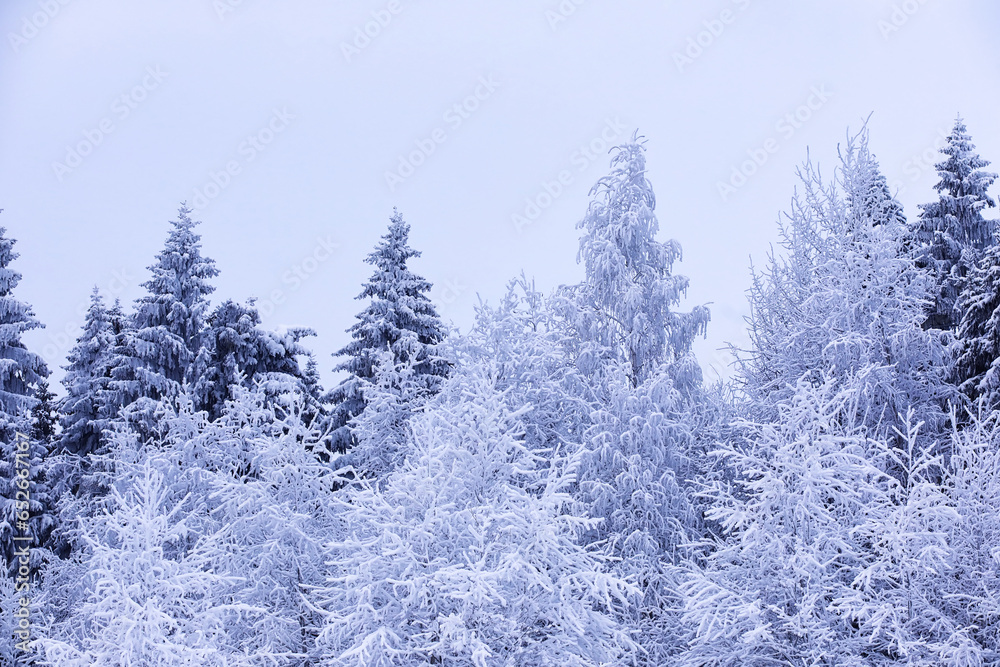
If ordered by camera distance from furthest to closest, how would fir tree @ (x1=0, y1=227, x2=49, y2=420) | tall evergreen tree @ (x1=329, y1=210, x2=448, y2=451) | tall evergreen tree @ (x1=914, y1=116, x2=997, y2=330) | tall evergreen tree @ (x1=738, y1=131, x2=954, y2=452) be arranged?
1. tall evergreen tree @ (x1=329, y1=210, x2=448, y2=451)
2. tall evergreen tree @ (x1=914, y1=116, x2=997, y2=330)
3. fir tree @ (x1=0, y1=227, x2=49, y2=420)
4. tall evergreen tree @ (x1=738, y1=131, x2=954, y2=452)

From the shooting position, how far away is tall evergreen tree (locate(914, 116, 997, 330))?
2516 centimetres

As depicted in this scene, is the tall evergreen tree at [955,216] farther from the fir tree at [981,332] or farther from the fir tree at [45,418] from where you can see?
the fir tree at [45,418]

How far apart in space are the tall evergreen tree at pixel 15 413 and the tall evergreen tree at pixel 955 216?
1075 inches

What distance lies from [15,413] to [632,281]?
18966 mm

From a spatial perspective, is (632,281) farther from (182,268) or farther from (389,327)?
(182,268)

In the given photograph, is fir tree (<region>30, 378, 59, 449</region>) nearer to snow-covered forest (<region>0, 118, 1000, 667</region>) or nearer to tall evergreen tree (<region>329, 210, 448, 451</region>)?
snow-covered forest (<region>0, 118, 1000, 667</region>)

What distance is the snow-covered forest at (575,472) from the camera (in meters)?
13.3

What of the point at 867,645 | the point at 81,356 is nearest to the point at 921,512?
the point at 867,645

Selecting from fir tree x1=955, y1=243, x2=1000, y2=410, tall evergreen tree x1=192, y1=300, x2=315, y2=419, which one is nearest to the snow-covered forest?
fir tree x1=955, y1=243, x2=1000, y2=410

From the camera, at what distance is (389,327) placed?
2761cm

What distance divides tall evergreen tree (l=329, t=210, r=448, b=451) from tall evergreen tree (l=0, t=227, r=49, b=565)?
357 inches

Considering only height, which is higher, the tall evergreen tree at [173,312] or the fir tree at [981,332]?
the tall evergreen tree at [173,312]

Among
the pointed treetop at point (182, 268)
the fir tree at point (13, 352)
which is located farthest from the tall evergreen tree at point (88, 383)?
the pointed treetop at point (182, 268)

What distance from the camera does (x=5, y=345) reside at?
25.0 m
